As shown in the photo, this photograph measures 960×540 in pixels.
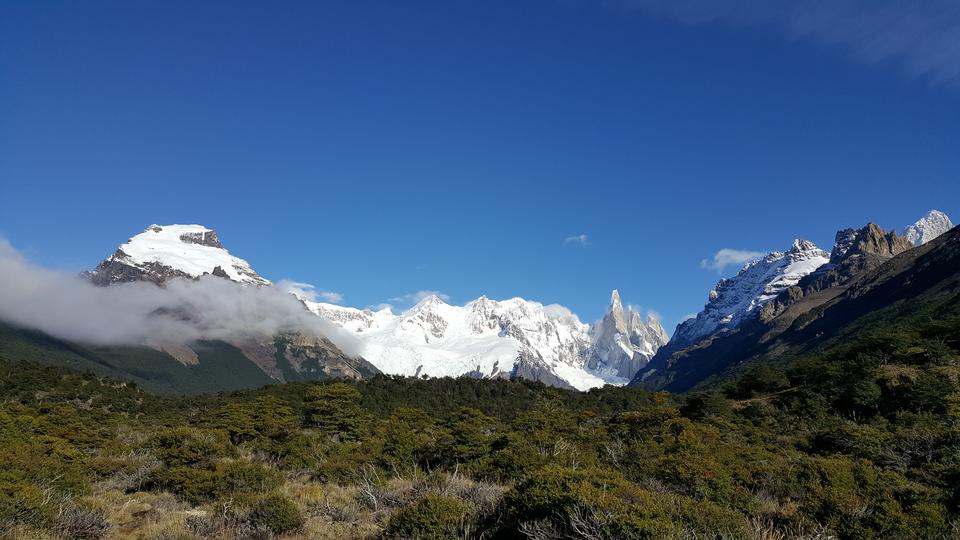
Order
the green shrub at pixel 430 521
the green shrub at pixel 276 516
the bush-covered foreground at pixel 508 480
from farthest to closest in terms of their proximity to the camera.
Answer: the green shrub at pixel 276 516
the bush-covered foreground at pixel 508 480
the green shrub at pixel 430 521

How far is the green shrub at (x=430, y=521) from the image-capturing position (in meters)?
10.6

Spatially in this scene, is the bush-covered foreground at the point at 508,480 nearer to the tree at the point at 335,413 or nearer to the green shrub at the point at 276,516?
the green shrub at the point at 276,516

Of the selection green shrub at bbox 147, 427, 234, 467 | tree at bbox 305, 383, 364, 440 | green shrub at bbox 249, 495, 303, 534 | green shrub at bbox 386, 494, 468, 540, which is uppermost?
green shrub at bbox 386, 494, 468, 540

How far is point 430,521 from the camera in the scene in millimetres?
10789

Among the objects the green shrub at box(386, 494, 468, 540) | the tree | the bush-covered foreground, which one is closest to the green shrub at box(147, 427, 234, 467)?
the bush-covered foreground

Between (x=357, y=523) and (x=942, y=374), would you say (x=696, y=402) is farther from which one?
(x=357, y=523)

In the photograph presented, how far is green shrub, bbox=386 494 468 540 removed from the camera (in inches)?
418

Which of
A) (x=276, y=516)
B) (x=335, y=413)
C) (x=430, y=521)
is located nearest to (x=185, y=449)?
(x=276, y=516)

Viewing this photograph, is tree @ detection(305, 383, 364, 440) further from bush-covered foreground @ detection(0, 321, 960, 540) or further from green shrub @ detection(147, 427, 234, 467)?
green shrub @ detection(147, 427, 234, 467)

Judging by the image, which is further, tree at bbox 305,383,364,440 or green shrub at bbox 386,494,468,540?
tree at bbox 305,383,364,440

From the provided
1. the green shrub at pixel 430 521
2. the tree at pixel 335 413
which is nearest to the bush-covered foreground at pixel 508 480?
the green shrub at pixel 430 521

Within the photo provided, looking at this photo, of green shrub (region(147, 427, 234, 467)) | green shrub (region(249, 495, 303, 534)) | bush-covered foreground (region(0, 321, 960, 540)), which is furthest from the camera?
green shrub (region(147, 427, 234, 467))

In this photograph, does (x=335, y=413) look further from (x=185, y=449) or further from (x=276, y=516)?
(x=276, y=516)

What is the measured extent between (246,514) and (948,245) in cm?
25603
